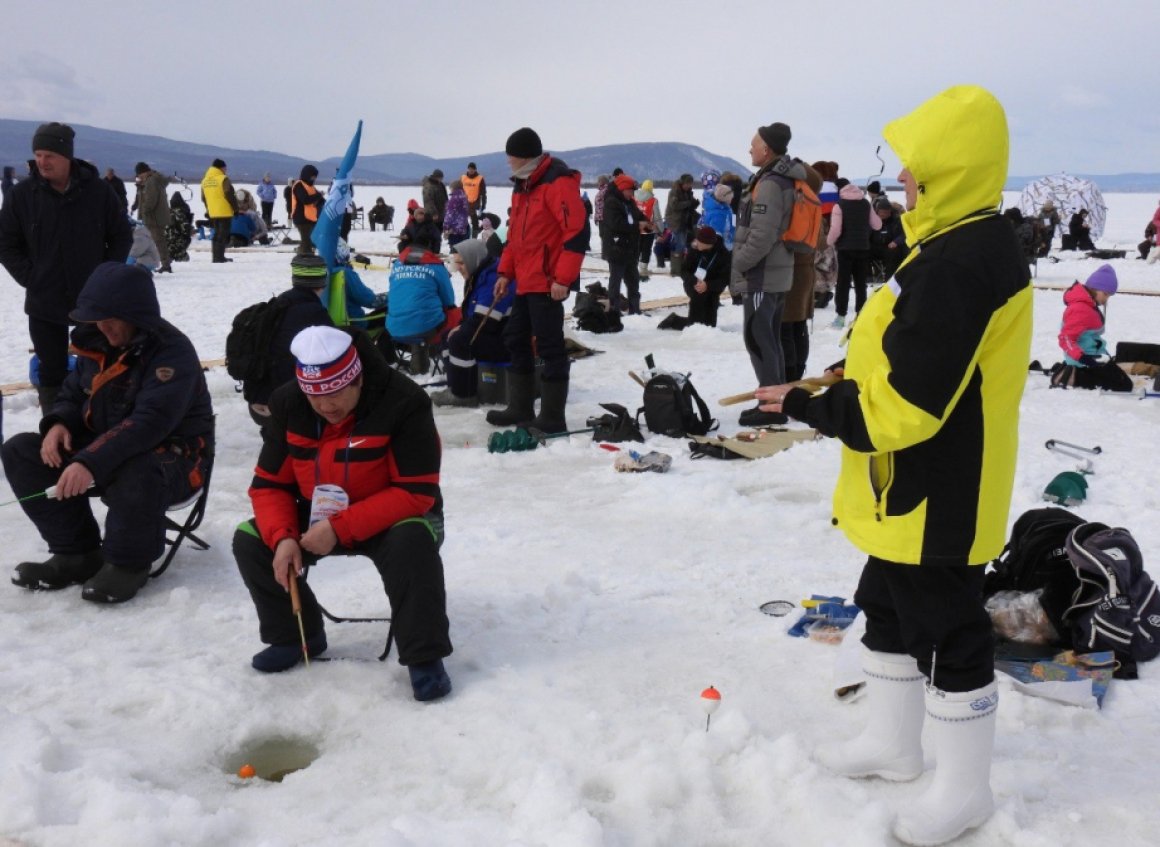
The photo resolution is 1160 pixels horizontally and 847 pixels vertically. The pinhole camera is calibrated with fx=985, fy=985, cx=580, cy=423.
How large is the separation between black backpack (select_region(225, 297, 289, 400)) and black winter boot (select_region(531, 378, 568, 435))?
204cm

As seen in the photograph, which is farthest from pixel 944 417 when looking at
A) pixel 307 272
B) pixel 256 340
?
pixel 307 272

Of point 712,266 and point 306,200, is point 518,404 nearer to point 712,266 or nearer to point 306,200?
point 712,266

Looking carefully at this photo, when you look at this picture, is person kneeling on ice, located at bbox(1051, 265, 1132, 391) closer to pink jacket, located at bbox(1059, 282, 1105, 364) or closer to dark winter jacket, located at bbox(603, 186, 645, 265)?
pink jacket, located at bbox(1059, 282, 1105, 364)

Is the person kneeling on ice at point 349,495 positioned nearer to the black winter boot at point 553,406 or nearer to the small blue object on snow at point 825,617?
the small blue object on snow at point 825,617

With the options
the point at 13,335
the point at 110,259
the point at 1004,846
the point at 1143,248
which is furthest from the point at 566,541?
the point at 1143,248

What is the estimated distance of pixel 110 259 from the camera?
20.4ft

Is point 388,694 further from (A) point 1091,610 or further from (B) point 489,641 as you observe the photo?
(A) point 1091,610

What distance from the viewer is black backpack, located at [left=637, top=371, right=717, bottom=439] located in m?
7.14

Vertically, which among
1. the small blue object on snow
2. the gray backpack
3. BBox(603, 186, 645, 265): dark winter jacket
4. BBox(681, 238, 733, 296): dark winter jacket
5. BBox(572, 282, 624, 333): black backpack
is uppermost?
BBox(603, 186, 645, 265): dark winter jacket

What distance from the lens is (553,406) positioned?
7.14 metres

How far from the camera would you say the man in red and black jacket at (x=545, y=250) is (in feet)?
22.2

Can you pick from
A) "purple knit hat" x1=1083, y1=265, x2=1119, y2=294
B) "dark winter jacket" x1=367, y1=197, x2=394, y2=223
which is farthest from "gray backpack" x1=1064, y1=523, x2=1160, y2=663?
"dark winter jacket" x1=367, y1=197, x2=394, y2=223

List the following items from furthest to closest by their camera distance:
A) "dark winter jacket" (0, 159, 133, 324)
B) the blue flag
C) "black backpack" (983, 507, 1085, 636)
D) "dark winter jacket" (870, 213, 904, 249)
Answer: "dark winter jacket" (870, 213, 904, 249) → the blue flag → "dark winter jacket" (0, 159, 133, 324) → "black backpack" (983, 507, 1085, 636)

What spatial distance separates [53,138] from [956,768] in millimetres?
5778
